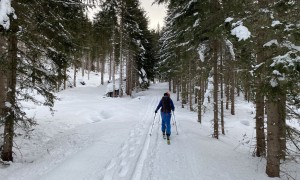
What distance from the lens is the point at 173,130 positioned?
1404cm

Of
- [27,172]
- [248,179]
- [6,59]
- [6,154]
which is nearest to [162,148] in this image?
[248,179]

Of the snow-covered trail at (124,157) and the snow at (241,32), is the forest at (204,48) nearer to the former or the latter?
the snow at (241,32)

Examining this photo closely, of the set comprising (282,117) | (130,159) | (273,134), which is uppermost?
(282,117)

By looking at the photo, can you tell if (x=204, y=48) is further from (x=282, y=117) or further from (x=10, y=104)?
(x=10, y=104)

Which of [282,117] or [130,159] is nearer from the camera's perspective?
[282,117]

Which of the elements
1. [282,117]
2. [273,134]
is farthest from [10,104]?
[282,117]

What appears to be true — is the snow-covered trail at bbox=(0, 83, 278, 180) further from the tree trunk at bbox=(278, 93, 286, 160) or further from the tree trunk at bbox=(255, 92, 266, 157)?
the tree trunk at bbox=(278, 93, 286, 160)

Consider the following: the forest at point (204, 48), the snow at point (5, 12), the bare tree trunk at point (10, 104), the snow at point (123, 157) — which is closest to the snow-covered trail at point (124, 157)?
the snow at point (123, 157)

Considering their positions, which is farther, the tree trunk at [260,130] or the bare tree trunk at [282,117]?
the tree trunk at [260,130]

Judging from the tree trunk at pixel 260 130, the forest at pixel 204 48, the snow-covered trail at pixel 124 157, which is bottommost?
the snow-covered trail at pixel 124 157

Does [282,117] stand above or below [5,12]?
below

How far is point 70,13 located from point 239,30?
741cm

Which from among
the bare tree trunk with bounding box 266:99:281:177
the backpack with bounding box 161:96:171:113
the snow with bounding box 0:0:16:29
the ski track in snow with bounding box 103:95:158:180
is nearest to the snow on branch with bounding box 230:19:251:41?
the bare tree trunk with bounding box 266:99:281:177

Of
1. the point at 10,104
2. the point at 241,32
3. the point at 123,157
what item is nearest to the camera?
the point at 241,32
